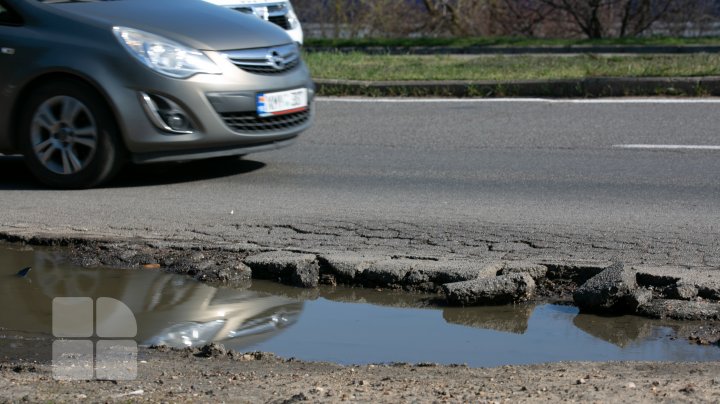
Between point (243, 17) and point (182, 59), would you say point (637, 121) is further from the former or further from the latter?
point (182, 59)

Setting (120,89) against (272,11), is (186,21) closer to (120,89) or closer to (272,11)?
(120,89)

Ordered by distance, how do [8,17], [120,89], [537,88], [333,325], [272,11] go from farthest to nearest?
[272,11]
[537,88]
[8,17]
[120,89]
[333,325]

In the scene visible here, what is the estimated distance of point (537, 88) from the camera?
1165 centimetres

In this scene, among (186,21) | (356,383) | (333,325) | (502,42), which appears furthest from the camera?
(502,42)

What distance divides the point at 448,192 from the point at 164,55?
207cm

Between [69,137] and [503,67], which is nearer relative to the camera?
[69,137]

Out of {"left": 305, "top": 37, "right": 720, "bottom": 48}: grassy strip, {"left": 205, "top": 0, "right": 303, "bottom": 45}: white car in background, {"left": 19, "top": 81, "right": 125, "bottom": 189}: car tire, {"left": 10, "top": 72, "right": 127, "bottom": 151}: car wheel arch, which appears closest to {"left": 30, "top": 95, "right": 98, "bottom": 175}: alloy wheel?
{"left": 19, "top": 81, "right": 125, "bottom": 189}: car tire

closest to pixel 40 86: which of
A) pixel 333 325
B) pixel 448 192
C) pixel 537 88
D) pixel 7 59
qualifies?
pixel 7 59

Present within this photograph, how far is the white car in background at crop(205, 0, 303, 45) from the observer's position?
13.1 m

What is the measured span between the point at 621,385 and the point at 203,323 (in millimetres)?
1910

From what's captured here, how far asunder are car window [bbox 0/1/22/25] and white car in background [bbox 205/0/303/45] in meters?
5.10

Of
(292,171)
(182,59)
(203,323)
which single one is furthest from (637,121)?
(203,323)

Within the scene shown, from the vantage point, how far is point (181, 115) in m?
7.49

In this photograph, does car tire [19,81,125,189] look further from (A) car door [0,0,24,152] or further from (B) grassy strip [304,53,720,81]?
(B) grassy strip [304,53,720,81]
